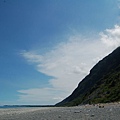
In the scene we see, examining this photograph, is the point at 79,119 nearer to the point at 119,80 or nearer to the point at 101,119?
the point at 101,119

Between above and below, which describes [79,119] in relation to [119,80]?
below

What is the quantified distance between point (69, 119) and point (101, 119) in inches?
120

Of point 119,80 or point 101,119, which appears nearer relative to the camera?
point 101,119

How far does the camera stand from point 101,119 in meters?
18.4

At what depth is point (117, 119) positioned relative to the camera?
711 inches

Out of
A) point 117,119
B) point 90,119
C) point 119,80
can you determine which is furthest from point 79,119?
point 119,80

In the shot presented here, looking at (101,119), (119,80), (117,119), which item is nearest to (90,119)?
(101,119)

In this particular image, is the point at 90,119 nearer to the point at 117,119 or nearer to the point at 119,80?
the point at 117,119

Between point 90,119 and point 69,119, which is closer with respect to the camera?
point 90,119

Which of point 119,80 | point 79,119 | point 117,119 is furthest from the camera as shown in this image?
point 119,80

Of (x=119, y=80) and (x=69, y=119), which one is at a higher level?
(x=119, y=80)

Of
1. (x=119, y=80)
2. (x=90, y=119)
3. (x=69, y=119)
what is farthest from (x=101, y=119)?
(x=119, y=80)

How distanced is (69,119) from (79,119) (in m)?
1.12

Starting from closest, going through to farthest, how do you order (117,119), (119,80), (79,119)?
(117,119) → (79,119) → (119,80)
